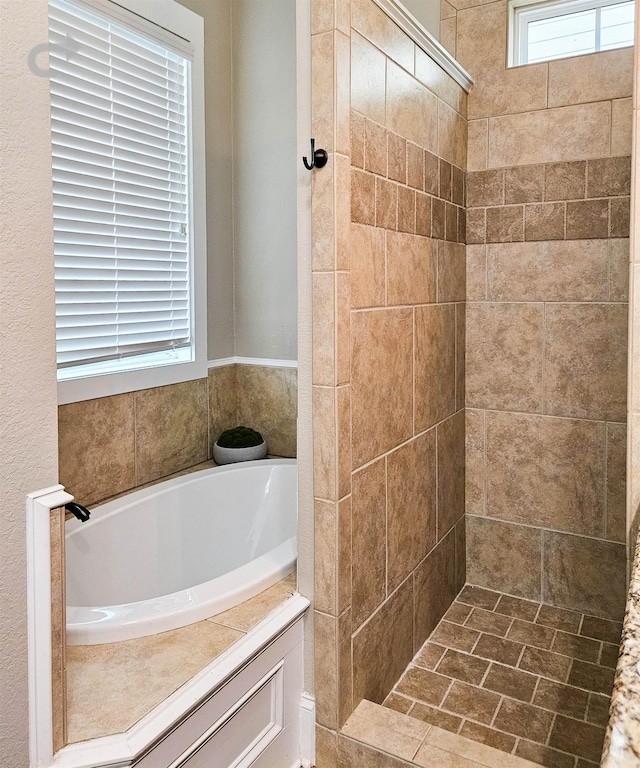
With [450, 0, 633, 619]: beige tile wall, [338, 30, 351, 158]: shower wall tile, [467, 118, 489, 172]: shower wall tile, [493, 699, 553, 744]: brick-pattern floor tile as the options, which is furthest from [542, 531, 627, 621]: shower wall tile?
[338, 30, 351, 158]: shower wall tile

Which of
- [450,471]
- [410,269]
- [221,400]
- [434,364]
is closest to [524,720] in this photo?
[450,471]

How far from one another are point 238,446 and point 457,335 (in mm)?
1031

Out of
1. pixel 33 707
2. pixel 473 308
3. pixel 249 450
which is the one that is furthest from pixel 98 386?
pixel 473 308

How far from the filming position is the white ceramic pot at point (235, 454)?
2.73 metres

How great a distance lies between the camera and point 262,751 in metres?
1.60

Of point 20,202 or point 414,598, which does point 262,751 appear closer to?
point 414,598

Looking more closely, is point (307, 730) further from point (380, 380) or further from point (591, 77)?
Result: point (591, 77)

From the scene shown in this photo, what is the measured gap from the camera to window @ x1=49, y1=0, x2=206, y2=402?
214 centimetres

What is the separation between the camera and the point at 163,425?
101 inches

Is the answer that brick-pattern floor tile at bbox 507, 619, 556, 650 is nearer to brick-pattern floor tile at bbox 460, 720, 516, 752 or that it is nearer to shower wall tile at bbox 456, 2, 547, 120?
brick-pattern floor tile at bbox 460, 720, 516, 752

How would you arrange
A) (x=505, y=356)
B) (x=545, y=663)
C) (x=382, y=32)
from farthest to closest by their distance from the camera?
(x=505, y=356) → (x=545, y=663) → (x=382, y=32)

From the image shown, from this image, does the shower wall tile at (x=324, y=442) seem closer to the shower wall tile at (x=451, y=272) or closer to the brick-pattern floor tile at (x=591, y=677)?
the shower wall tile at (x=451, y=272)

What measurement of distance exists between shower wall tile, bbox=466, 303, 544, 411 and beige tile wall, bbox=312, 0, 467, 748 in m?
0.23

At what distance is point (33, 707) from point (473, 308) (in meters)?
2.06
